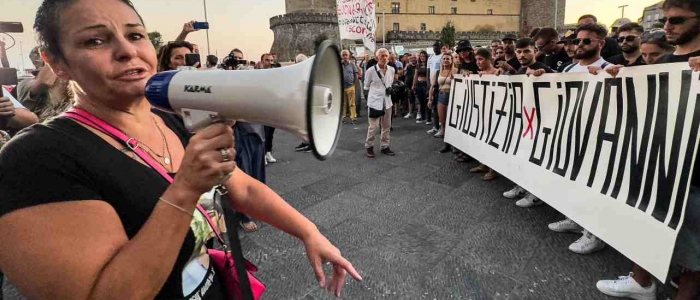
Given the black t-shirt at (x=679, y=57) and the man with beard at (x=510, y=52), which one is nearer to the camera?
the black t-shirt at (x=679, y=57)

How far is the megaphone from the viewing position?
0.76m

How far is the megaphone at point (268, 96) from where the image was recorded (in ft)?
2.50

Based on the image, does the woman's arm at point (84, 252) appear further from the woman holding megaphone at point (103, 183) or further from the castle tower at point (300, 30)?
the castle tower at point (300, 30)

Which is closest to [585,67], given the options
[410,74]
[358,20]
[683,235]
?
[683,235]

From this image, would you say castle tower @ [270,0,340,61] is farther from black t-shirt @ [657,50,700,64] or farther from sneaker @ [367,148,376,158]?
black t-shirt @ [657,50,700,64]

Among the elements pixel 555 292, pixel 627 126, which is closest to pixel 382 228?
pixel 555 292

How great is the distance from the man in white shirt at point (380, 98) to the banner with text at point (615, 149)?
220cm

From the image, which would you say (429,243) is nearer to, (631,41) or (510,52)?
(631,41)

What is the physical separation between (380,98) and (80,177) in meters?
5.19

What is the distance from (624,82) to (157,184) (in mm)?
2798

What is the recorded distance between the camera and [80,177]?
2.50 ft

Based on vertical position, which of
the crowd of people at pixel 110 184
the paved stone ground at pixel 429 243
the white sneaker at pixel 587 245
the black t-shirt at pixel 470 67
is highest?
the black t-shirt at pixel 470 67

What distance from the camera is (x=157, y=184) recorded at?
2.94 ft

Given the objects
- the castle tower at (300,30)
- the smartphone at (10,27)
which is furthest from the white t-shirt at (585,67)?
the castle tower at (300,30)
